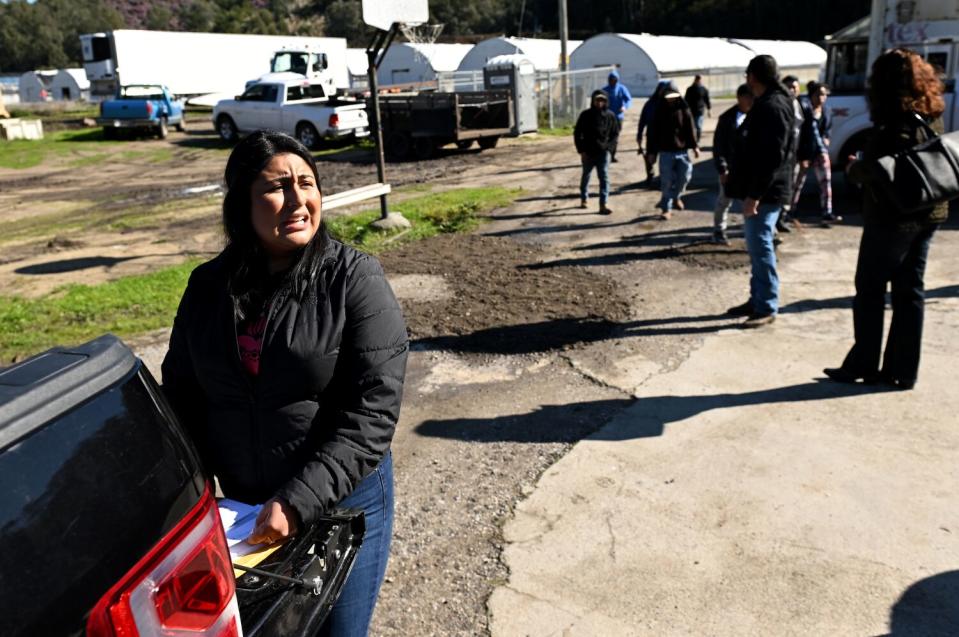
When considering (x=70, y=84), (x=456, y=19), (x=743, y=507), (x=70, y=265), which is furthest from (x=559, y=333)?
(x=456, y=19)

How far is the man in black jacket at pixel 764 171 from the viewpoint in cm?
620

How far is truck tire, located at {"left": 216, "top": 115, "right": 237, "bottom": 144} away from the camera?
2472 cm

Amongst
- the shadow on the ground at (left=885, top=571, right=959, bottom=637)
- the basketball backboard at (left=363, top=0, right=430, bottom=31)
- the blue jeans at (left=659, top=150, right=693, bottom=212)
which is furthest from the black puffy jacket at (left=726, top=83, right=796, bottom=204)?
the basketball backboard at (left=363, top=0, right=430, bottom=31)

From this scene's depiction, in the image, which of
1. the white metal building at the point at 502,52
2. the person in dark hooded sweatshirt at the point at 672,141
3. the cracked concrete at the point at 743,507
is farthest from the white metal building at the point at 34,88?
the cracked concrete at the point at 743,507

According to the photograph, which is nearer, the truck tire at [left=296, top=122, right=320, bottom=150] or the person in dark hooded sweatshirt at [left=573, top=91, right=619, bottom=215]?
the person in dark hooded sweatshirt at [left=573, top=91, right=619, bottom=215]

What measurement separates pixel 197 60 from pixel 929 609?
43898 millimetres

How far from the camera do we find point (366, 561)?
231 cm

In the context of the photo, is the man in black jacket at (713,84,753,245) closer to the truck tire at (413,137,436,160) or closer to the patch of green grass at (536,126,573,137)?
the truck tire at (413,137,436,160)

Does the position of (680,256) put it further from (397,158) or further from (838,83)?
(397,158)

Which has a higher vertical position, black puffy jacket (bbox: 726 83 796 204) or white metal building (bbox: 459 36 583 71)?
white metal building (bbox: 459 36 583 71)

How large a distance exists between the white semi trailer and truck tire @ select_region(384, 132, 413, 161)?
31.4ft

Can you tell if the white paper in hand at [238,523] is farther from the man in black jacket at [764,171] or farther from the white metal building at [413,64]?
the white metal building at [413,64]

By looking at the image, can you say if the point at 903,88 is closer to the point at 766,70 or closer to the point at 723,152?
the point at 766,70

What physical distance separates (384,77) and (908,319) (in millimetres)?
41566
